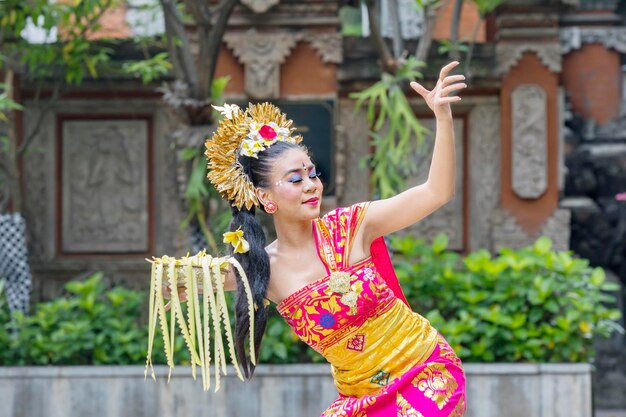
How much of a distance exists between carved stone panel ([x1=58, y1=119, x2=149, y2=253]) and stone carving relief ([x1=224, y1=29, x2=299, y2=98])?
120 cm

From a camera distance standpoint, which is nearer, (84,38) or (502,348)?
(502,348)

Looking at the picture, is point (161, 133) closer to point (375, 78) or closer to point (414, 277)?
point (375, 78)

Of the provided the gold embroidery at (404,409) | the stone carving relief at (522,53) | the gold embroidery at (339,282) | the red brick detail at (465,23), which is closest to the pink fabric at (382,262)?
the gold embroidery at (339,282)

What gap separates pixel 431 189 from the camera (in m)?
4.55

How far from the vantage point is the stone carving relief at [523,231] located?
10.9 m

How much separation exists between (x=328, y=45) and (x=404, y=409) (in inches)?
263

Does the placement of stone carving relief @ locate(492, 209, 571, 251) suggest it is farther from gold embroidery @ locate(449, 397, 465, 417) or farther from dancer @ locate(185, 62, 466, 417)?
gold embroidery @ locate(449, 397, 465, 417)

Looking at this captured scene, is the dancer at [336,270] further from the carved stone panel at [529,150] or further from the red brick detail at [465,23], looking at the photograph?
the red brick detail at [465,23]

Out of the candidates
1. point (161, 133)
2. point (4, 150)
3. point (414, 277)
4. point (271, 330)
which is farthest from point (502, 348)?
point (4, 150)

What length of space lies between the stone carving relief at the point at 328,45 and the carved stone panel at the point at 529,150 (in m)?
1.70

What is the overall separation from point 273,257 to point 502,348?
14.5 feet

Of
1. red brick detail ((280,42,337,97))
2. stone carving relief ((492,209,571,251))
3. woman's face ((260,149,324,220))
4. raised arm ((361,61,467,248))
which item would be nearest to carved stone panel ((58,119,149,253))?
red brick detail ((280,42,337,97))

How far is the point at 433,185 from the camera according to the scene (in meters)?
4.54

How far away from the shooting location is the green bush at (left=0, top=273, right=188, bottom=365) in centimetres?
916
